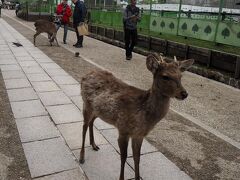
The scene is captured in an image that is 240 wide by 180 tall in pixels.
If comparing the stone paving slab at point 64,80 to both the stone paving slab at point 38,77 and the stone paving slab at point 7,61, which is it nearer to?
the stone paving slab at point 38,77

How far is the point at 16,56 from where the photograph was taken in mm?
11531

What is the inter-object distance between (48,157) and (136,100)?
5.51 ft

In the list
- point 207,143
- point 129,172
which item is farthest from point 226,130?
point 129,172

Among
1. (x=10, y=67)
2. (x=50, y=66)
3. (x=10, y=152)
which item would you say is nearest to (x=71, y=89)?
(x=50, y=66)

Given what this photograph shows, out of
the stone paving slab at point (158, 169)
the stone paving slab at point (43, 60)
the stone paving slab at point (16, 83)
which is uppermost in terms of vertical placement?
the stone paving slab at point (43, 60)

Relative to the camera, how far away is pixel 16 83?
7918 millimetres

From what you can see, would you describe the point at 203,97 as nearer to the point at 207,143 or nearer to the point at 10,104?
the point at 207,143

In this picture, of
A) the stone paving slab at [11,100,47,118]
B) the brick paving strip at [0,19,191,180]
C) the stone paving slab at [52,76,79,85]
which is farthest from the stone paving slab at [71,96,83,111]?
the stone paving slab at [52,76,79,85]

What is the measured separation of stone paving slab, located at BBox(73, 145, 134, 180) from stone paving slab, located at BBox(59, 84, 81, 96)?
2.84m

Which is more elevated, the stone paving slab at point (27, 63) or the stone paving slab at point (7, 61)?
the stone paving slab at point (7, 61)

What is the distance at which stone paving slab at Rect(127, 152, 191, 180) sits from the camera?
4062 mm

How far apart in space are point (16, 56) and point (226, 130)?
8599 millimetres

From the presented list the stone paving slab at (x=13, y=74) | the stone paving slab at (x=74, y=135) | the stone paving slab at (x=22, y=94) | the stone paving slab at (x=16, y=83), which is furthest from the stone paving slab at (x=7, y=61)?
the stone paving slab at (x=74, y=135)

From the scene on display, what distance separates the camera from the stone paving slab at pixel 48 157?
4.05 m
